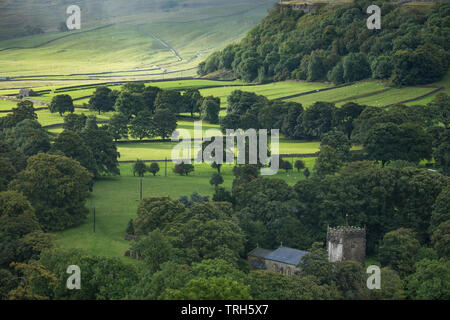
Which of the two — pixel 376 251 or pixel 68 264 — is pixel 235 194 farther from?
pixel 68 264

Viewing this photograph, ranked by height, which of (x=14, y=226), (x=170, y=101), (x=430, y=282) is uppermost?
(x=170, y=101)

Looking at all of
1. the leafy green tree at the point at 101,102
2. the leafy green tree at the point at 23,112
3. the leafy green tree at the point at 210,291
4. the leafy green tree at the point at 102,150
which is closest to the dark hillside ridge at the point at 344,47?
the leafy green tree at the point at 101,102

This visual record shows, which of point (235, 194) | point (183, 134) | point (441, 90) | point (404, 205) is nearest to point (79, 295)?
point (235, 194)

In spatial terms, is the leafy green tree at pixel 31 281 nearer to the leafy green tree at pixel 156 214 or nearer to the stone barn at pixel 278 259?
the leafy green tree at pixel 156 214

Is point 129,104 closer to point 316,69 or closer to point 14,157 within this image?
point 14,157

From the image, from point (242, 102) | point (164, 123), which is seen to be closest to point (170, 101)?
point (242, 102)
